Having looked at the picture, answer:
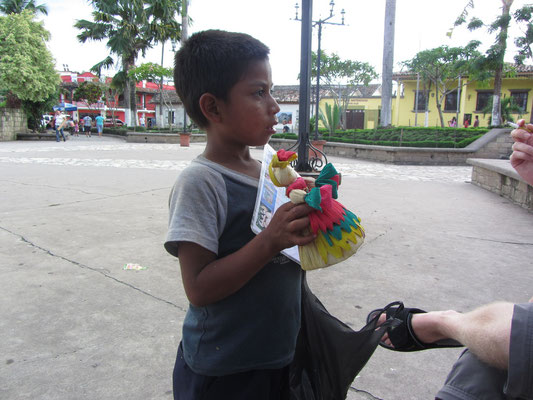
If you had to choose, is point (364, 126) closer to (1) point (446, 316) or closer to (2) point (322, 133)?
(2) point (322, 133)

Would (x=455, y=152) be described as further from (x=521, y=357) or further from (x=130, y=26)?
(x=130, y=26)

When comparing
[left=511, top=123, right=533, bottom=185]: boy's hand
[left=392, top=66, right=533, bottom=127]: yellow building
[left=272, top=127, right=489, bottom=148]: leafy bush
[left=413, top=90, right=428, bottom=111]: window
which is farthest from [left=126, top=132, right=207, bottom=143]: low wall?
[left=511, top=123, right=533, bottom=185]: boy's hand

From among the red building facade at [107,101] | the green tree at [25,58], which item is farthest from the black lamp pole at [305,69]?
the red building facade at [107,101]

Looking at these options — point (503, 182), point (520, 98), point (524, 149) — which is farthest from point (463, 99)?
point (524, 149)

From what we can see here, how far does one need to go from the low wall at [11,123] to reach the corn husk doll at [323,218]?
24634mm

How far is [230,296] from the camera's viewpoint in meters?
1.01

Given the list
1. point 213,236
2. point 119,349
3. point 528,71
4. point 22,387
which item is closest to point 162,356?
point 119,349

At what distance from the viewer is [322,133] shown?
714 inches

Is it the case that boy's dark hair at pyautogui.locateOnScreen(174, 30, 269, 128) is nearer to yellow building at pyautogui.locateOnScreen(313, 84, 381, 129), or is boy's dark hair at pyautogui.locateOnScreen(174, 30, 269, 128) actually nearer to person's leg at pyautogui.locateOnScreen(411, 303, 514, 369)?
person's leg at pyautogui.locateOnScreen(411, 303, 514, 369)

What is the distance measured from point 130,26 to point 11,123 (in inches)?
332

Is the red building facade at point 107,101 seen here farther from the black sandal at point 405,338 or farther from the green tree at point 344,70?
the black sandal at point 405,338

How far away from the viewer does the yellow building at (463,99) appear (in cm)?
2864

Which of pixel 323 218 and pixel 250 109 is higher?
pixel 250 109

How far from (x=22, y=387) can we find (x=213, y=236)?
1.54 meters
